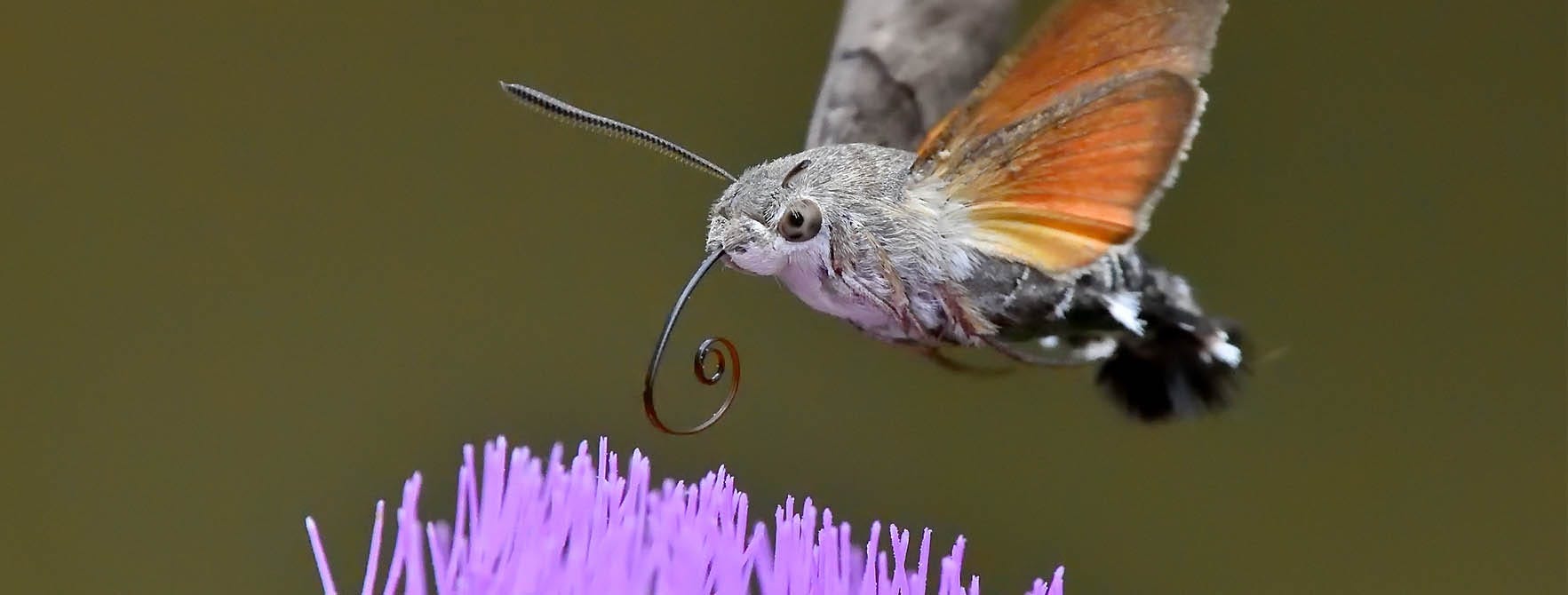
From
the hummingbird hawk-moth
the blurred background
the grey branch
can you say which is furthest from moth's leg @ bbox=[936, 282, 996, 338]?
the blurred background

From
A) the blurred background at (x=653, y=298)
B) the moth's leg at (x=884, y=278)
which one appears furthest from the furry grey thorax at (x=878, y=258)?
the blurred background at (x=653, y=298)

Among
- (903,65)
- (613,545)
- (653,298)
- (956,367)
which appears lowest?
(613,545)

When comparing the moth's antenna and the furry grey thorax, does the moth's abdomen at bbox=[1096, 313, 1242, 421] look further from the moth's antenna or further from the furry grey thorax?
the moth's antenna

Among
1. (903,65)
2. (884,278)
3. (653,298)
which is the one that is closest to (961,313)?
(884,278)

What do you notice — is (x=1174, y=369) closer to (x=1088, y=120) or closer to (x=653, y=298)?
(x=1088, y=120)

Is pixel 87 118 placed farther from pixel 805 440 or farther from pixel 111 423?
pixel 805 440

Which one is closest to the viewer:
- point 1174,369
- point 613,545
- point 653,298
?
point 613,545

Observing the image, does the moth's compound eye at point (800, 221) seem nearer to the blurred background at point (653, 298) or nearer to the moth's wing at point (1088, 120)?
the moth's wing at point (1088, 120)
